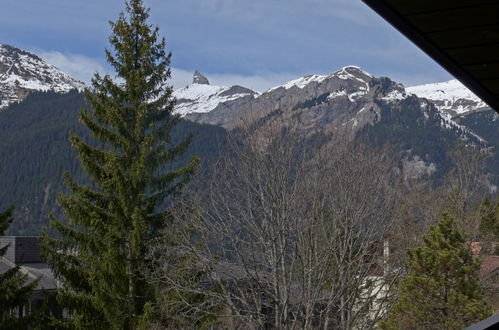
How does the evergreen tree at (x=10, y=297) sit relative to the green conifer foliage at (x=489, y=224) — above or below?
below

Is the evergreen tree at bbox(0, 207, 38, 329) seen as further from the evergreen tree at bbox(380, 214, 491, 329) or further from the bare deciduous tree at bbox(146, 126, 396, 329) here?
the evergreen tree at bbox(380, 214, 491, 329)

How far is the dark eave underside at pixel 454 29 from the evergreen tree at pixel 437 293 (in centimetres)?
1135

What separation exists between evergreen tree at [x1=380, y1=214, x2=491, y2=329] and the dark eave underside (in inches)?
447

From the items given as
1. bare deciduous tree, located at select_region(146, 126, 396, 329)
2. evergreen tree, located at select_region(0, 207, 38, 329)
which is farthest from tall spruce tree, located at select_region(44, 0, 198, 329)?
bare deciduous tree, located at select_region(146, 126, 396, 329)

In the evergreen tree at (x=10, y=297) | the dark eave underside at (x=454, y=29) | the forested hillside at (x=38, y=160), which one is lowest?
the evergreen tree at (x=10, y=297)

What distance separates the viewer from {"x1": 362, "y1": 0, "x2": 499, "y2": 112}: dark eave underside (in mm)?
1861

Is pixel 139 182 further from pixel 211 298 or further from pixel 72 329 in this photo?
pixel 211 298

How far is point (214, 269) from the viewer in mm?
13164

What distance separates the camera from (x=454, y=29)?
2045 millimetres

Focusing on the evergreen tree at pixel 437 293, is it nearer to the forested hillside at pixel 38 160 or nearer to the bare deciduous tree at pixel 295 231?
the bare deciduous tree at pixel 295 231

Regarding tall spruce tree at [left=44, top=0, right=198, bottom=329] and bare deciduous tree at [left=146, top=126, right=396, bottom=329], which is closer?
bare deciduous tree at [left=146, top=126, right=396, bottom=329]

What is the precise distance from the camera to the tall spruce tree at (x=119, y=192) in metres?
16.6

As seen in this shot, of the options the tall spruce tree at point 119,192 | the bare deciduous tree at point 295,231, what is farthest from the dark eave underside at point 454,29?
the tall spruce tree at point 119,192

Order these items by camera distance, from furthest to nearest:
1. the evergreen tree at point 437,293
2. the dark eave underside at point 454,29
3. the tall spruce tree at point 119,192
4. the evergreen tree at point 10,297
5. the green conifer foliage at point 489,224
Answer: the green conifer foliage at point 489,224, the evergreen tree at point 10,297, the tall spruce tree at point 119,192, the evergreen tree at point 437,293, the dark eave underside at point 454,29
